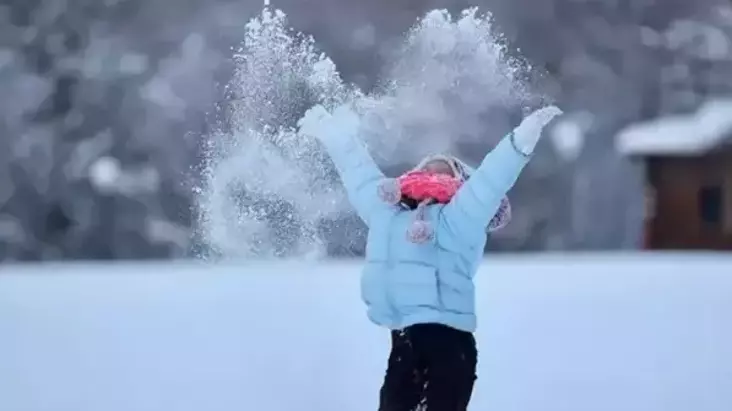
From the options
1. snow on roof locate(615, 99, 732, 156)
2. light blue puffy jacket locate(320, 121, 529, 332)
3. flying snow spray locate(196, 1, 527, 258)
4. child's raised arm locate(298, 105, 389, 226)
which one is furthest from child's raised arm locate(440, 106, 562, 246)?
snow on roof locate(615, 99, 732, 156)

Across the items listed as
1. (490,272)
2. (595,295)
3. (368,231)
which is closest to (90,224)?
(368,231)

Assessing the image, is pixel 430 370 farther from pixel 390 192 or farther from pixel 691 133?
pixel 691 133

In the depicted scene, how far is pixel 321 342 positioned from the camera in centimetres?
165

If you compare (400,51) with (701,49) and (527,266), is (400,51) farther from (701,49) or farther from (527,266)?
(701,49)

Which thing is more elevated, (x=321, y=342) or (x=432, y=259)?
(x=432, y=259)

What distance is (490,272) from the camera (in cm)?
163

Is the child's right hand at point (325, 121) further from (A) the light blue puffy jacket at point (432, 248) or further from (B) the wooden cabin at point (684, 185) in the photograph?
(B) the wooden cabin at point (684, 185)

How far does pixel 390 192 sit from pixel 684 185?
636mm

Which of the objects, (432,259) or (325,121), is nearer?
(432,259)

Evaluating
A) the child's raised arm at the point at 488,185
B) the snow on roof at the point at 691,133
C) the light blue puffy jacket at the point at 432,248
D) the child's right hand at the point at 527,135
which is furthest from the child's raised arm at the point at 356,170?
the snow on roof at the point at 691,133

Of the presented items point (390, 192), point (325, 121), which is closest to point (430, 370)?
point (390, 192)

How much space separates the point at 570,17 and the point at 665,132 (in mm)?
278

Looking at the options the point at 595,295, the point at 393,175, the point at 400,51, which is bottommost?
the point at 595,295

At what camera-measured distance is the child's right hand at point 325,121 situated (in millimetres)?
1636
